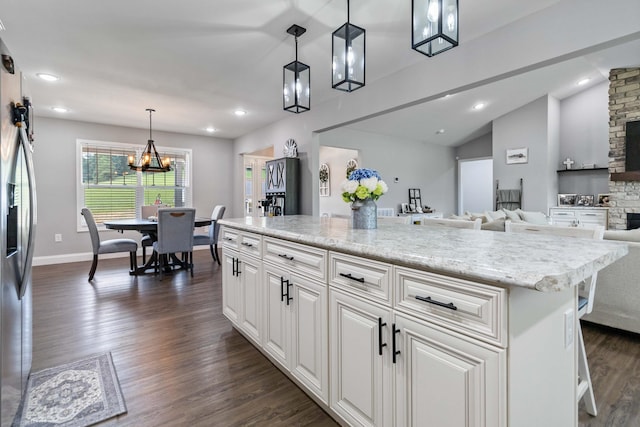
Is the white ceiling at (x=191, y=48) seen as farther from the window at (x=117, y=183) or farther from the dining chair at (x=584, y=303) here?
the dining chair at (x=584, y=303)

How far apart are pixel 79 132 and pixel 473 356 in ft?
22.8

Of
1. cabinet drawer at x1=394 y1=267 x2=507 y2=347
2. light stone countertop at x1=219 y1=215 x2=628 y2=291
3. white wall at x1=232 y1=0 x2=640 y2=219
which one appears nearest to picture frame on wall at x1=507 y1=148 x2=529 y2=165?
white wall at x1=232 y1=0 x2=640 y2=219

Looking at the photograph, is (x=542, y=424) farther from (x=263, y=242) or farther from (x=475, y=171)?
(x=475, y=171)

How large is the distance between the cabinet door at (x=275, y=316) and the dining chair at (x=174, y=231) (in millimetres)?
2775

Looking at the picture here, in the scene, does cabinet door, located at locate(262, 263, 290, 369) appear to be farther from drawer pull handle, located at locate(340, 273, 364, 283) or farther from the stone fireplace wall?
the stone fireplace wall

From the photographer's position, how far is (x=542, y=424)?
1115 mm

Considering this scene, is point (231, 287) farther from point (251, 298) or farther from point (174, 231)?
point (174, 231)

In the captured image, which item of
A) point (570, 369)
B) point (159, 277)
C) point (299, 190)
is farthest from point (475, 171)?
point (570, 369)

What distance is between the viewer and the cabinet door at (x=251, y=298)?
2.22 metres

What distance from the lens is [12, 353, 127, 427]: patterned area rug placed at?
1.65 m

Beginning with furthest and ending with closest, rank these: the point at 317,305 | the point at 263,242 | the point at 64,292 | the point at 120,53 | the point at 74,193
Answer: the point at 74,193 < the point at 64,292 < the point at 120,53 < the point at 263,242 < the point at 317,305

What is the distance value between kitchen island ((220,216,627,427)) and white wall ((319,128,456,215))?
534cm

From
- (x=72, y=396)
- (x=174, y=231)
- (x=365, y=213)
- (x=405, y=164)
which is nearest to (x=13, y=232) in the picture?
(x=72, y=396)

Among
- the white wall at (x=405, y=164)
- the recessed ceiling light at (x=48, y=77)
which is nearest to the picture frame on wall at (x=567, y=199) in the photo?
the white wall at (x=405, y=164)
